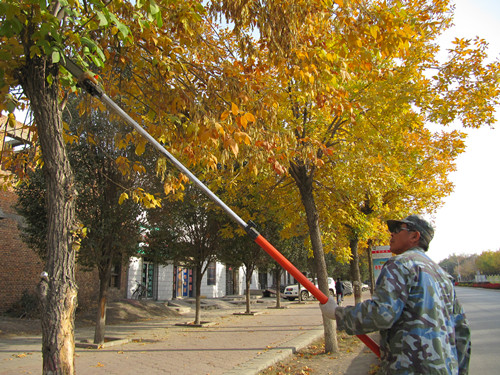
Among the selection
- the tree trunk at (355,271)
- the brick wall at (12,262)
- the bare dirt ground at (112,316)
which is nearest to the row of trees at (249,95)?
the tree trunk at (355,271)

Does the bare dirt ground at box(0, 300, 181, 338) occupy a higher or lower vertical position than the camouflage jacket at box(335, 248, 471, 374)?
lower

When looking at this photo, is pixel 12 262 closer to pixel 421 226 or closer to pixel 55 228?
pixel 55 228

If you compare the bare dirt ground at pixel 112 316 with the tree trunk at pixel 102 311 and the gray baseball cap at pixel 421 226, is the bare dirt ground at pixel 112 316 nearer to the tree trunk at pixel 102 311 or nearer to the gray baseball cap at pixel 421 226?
the tree trunk at pixel 102 311

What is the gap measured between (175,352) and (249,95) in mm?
6689

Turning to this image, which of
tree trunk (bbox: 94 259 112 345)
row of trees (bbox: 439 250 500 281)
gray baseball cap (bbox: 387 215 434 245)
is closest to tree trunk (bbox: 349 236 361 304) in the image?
tree trunk (bbox: 94 259 112 345)

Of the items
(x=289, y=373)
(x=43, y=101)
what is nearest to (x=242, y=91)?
(x=43, y=101)

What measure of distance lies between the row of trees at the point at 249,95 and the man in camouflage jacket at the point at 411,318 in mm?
2288

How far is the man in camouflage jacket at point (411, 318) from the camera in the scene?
207cm

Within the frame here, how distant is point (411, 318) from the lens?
213 centimetres

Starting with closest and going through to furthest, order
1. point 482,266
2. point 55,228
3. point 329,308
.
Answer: point 329,308 → point 55,228 → point 482,266

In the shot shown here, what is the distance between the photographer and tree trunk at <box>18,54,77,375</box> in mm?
3141

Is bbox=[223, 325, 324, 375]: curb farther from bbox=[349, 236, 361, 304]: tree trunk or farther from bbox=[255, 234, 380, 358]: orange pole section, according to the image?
bbox=[349, 236, 361, 304]: tree trunk

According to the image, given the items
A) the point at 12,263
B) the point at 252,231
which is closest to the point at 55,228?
the point at 252,231

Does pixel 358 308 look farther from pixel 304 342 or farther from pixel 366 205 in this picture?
pixel 366 205
